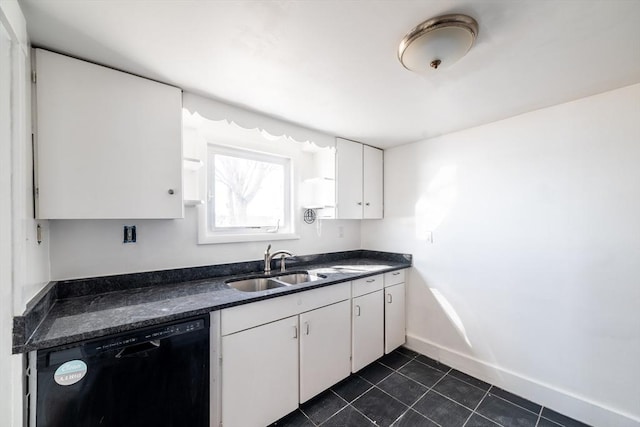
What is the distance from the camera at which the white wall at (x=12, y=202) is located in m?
0.90

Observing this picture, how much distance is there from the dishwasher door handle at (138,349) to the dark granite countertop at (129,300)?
0.09 m

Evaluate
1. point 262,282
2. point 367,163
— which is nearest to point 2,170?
point 262,282

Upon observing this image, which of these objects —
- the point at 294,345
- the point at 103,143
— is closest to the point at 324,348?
the point at 294,345

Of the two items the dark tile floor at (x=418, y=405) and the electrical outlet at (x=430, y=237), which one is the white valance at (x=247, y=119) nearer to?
the electrical outlet at (x=430, y=237)

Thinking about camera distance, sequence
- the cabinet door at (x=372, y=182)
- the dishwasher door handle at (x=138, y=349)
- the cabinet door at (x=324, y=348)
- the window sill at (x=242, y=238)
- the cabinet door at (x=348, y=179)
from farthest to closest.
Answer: the cabinet door at (x=372, y=182), the cabinet door at (x=348, y=179), the window sill at (x=242, y=238), the cabinet door at (x=324, y=348), the dishwasher door handle at (x=138, y=349)

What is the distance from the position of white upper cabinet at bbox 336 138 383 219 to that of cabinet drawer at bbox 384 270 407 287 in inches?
25.5

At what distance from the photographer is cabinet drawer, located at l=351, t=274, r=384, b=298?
2.15 metres

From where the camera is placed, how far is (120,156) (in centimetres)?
140

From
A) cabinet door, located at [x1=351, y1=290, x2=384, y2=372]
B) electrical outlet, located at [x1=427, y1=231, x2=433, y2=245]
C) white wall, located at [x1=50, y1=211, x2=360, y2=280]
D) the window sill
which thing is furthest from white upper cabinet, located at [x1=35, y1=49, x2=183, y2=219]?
electrical outlet, located at [x1=427, y1=231, x2=433, y2=245]

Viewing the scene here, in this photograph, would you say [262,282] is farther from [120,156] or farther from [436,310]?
[436,310]

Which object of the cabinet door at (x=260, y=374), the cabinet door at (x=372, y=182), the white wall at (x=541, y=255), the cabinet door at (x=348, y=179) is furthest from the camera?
the cabinet door at (x=372, y=182)

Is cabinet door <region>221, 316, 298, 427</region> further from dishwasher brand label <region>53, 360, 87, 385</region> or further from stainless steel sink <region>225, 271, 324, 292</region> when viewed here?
dishwasher brand label <region>53, 360, 87, 385</region>

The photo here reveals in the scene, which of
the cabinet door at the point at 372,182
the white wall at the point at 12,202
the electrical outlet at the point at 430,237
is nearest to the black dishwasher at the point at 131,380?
the white wall at the point at 12,202

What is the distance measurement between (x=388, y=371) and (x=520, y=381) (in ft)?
3.21
